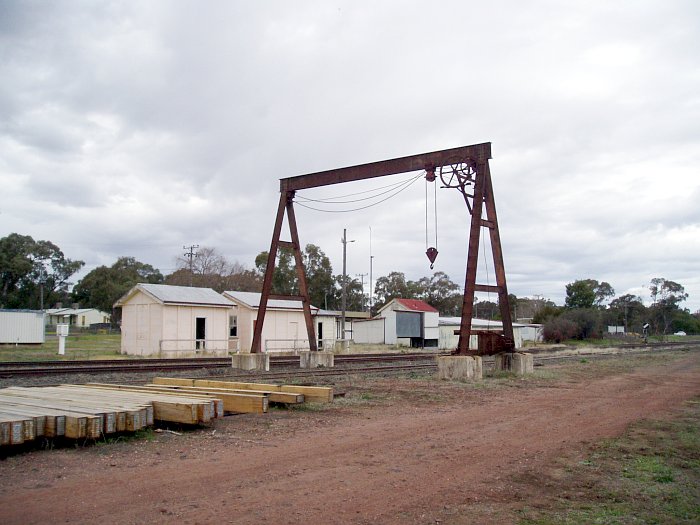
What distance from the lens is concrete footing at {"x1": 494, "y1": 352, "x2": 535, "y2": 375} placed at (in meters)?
17.5

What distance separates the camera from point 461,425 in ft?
27.8

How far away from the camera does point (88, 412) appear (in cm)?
664

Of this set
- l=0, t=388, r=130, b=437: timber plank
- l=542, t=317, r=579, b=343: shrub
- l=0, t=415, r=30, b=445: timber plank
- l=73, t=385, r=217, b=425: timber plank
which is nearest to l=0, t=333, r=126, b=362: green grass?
l=0, t=388, r=130, b=437: timber plank

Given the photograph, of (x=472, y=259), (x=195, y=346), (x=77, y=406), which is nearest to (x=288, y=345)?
(x=195, y=346)

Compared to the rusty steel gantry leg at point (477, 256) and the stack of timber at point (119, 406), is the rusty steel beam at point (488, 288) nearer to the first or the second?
the rusty steel gantry leg at point (477, 256)

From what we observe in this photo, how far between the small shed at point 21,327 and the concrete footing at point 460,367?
104 ft


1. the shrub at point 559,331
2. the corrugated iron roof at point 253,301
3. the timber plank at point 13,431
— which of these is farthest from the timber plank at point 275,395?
the shrub at point 559,331

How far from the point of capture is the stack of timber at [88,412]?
20.1 ft

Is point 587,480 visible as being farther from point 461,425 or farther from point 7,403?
point 7,403

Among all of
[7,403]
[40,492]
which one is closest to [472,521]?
[40,492]

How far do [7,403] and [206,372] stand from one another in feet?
35.8

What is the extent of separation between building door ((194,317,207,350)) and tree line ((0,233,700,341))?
24182 millimetres

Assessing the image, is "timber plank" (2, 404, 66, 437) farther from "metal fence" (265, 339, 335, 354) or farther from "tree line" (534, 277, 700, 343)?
"tree line" (534, 277, 700, 343)

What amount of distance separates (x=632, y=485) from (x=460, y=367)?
393 inches
